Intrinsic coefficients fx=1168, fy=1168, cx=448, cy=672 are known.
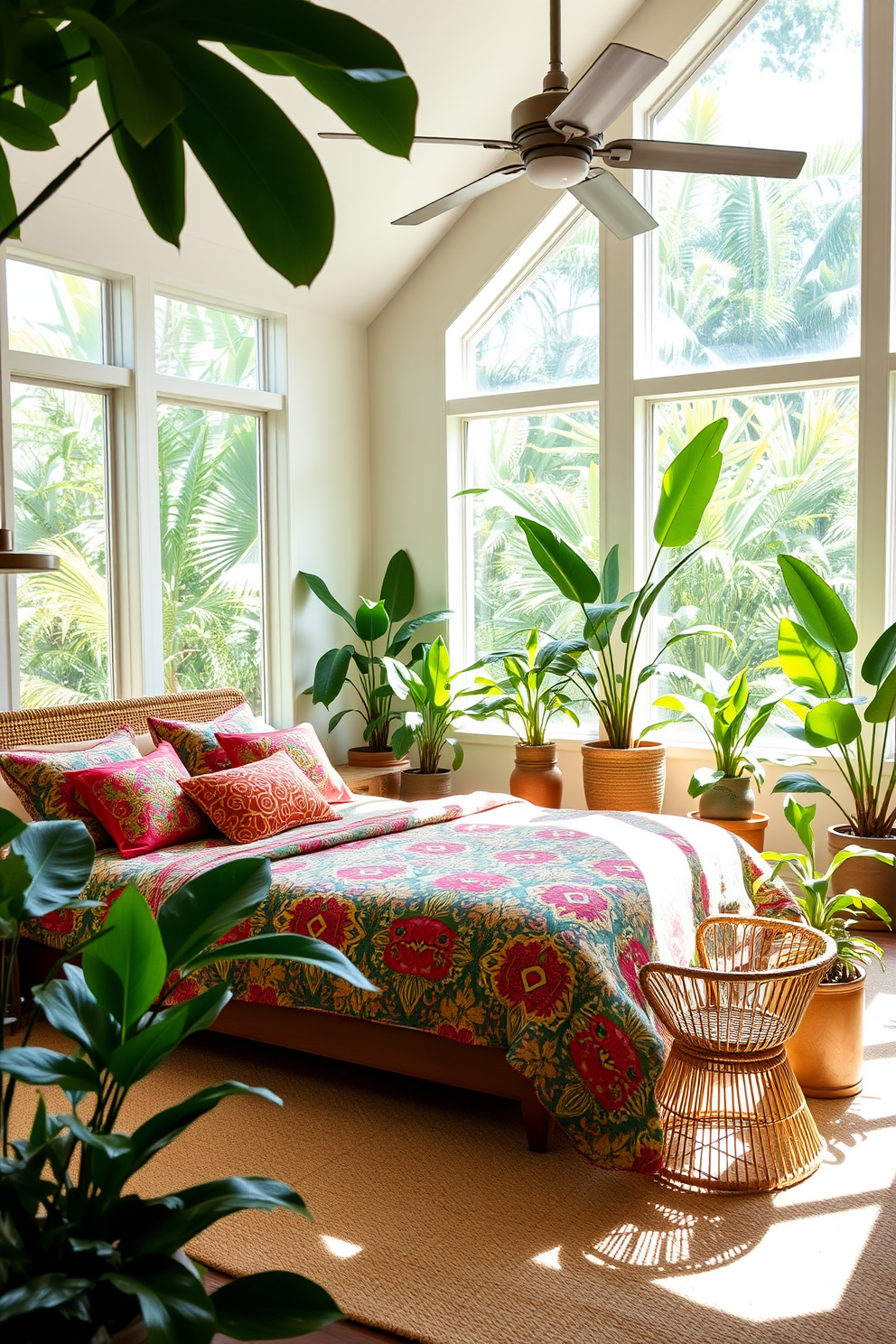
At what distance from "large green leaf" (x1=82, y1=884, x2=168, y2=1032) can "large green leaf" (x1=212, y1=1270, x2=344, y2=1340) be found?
297 mm

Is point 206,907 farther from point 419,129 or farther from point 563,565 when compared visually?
point 419,129

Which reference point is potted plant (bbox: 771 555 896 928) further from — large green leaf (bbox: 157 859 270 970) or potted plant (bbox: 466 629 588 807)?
large green leaf (bbox: 157 859 270 970)

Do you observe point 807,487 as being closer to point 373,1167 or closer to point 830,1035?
point 830,1035

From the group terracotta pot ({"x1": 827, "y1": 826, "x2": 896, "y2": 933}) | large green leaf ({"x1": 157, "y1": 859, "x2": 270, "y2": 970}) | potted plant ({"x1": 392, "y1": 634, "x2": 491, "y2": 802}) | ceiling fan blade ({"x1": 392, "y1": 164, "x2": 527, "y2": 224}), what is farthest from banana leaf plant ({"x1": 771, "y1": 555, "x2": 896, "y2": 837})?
large green leaf ({"x1": 157, "y1": 859, "x2": 270, "y2": 970})

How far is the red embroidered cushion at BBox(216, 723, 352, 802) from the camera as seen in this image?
443cm

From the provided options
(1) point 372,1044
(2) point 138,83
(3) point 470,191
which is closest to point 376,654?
(3) point 470,191

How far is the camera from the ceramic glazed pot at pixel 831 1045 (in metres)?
3.07

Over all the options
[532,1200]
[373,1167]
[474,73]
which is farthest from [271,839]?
[474,73]

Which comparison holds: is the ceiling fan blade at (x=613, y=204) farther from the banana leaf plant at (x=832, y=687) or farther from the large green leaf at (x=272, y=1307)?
the large green leaf at (x=272, y=1307)

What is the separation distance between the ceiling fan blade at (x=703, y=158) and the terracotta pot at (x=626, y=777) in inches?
103

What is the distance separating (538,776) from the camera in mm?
5641

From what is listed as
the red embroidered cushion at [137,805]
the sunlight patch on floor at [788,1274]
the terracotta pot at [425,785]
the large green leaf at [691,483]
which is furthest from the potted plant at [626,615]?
the sunlight patch on floor at [788,1274]

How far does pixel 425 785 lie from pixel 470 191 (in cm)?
312

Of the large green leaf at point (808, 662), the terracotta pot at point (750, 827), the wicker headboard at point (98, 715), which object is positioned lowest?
the terracotta pot at point (750, 827)
